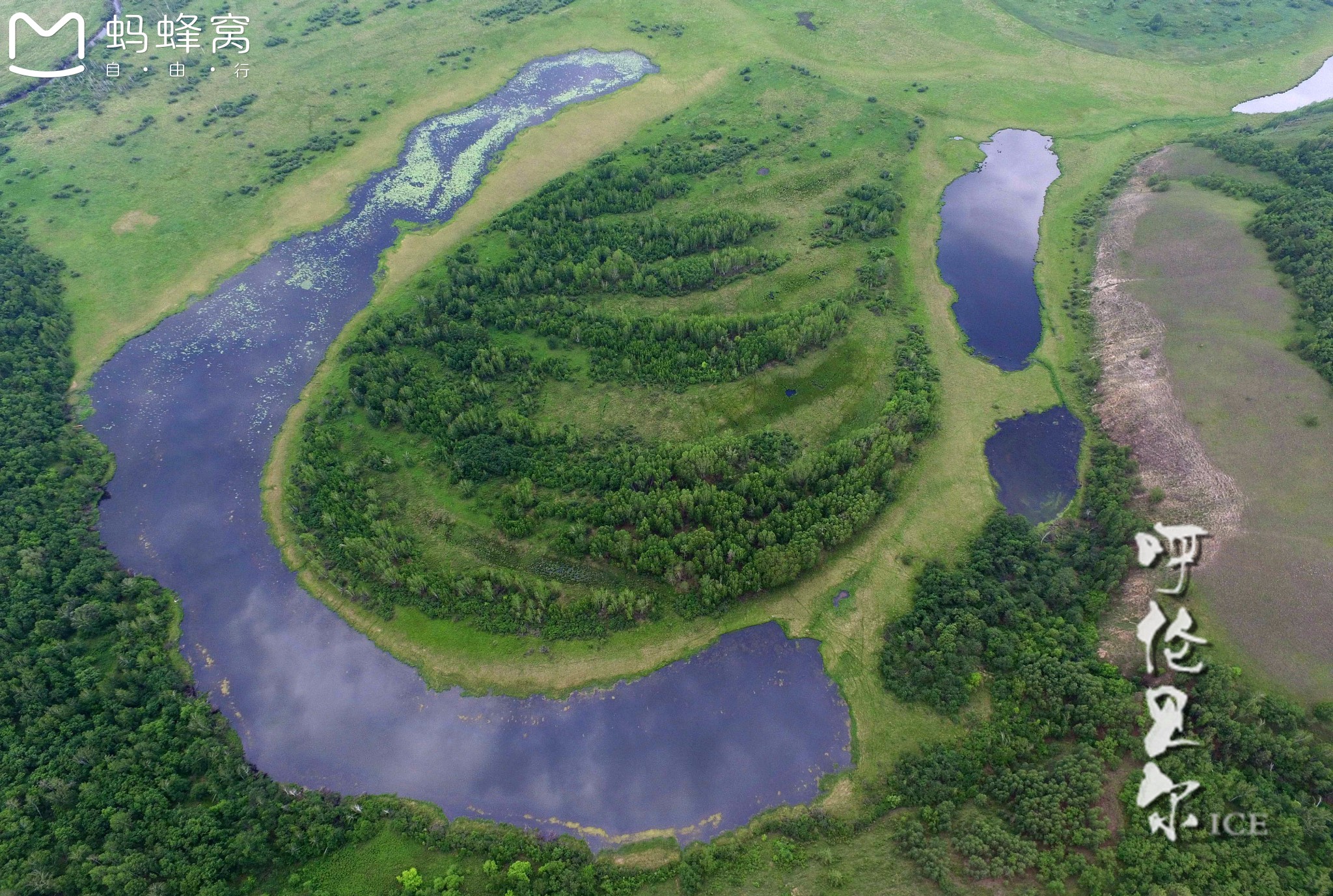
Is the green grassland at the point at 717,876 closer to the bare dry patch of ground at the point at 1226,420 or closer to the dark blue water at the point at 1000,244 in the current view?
the bare dry patch of ground at the point at 1226,420

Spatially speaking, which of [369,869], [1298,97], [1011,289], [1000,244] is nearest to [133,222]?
[369,869]

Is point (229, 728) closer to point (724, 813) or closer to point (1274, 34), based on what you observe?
point (724, 813)

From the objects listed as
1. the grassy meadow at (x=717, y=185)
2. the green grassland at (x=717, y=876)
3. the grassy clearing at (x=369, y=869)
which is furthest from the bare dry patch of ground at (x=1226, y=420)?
the grassy clearing at (x=369, y=869)

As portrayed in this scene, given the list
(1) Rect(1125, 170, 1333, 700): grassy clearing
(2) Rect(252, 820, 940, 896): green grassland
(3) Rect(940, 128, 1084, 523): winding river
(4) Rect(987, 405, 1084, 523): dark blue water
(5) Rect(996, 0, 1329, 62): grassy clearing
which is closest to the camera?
(2) Rect(252, 820, 940, 896): green grassland

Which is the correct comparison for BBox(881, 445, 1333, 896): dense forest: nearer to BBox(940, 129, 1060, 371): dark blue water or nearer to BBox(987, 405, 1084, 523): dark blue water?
BBox(987, 405, 1084, 523): dark blue water

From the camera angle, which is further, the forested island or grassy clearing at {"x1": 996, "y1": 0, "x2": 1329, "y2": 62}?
grassy clearing at {"x1": 996, "y1": 0, "x2": 1329, "y2": 62}

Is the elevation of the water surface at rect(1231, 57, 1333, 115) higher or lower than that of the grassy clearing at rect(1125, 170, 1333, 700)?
higher

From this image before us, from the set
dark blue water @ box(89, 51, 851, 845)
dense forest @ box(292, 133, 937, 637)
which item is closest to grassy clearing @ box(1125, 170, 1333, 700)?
dense forest @ box(292, 133, 937, 637)

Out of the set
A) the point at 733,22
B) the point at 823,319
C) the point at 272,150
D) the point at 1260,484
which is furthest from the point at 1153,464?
the point at 272,150
